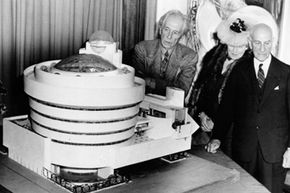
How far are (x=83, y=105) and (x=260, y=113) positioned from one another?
4.39 ft

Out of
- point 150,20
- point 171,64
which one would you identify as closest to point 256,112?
point 171,64

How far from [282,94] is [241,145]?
1.23 ft

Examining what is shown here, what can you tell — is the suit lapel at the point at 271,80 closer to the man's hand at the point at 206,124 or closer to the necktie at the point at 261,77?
the necktie at the point at 261,77

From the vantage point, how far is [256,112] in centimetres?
290

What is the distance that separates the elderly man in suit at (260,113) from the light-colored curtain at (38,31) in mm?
1486

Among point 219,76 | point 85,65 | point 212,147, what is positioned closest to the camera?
point 85,65

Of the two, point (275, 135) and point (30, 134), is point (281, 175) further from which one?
point (30, 134)

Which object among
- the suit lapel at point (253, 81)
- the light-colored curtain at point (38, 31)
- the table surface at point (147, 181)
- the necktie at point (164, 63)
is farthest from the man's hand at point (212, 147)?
the light-colored curtain at point (38, 31)

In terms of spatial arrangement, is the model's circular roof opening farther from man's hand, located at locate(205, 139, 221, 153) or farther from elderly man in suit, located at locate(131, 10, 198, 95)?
elderly man in suit, located at locate(131, 10, 198, 95)

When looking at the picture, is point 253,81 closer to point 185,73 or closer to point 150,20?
point 185,73

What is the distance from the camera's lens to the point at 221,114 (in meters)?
2.98

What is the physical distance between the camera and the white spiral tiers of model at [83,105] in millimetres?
1893

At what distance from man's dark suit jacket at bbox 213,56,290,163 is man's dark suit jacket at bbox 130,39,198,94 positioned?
48 cm

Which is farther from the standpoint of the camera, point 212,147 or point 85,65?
point 212,147
